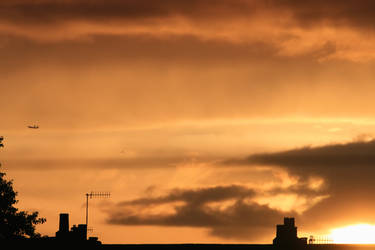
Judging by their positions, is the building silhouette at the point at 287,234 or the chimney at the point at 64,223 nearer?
the building silhouette at the point at 287,234

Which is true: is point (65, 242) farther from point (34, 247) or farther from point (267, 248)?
point (267, 248)

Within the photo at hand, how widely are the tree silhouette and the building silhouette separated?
67.5ft

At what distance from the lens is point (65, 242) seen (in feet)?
229

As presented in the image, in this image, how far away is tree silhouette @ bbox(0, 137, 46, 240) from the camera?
7562 centimetres

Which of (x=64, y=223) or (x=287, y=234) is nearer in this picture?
(x=287, y=234)

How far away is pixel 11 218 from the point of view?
3002 inches

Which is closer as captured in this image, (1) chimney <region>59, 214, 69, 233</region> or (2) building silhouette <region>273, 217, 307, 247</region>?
(2) building silhouette <region>273, 217, 307, 247</region>

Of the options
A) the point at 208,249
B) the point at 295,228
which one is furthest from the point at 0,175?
the point at 295,228

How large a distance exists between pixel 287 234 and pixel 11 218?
2326 centimetres

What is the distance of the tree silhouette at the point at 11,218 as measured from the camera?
75.6 m

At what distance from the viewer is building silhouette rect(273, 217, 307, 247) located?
6825 centimetres

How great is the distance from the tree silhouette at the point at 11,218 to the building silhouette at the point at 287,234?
810 inches

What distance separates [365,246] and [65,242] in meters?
22.6

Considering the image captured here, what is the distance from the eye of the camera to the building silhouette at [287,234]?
2687 inches
